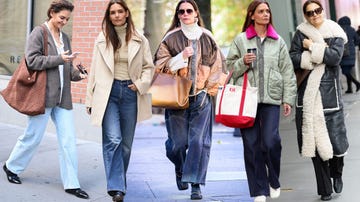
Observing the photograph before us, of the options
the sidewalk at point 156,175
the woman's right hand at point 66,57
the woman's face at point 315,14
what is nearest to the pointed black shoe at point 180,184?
the sidewalk at point 156,175

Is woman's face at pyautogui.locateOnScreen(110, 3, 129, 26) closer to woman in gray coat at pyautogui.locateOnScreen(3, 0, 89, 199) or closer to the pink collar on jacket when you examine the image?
woman in gray coat at pyautogui.locateOnScreen(3, 0, 89, 199)

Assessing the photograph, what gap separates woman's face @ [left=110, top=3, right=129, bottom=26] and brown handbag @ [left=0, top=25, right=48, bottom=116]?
2.30 feet

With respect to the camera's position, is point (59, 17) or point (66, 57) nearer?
point (66, 57)

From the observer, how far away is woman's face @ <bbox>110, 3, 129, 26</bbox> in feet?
17.1

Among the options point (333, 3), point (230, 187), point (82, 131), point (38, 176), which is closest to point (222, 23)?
point (82, 131)

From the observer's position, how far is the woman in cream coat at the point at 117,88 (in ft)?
17.0

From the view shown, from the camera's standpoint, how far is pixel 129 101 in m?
5.28

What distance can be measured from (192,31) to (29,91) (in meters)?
1.76

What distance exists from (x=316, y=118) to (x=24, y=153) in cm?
296

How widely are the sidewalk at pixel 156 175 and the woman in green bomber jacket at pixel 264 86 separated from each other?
38 centimetres

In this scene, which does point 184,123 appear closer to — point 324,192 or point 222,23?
point 324,192

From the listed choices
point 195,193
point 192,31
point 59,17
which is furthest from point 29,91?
point 195,193

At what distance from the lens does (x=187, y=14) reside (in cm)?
556

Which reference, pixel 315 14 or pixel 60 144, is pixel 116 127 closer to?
pixel 60 144
